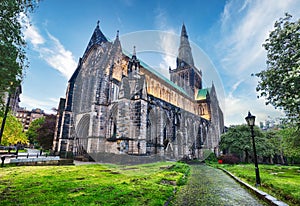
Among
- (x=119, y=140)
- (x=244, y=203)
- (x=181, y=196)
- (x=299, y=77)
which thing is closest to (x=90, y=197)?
(x=181, y=196)

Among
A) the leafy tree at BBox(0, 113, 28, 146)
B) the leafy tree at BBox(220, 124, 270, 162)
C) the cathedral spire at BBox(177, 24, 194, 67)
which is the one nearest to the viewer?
the leafy tree at BBox(0, 113, 28, 146)

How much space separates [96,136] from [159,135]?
7.61m

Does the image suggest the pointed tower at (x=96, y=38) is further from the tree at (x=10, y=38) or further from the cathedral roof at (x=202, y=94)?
the cathedral roof at (x=202, y=94)

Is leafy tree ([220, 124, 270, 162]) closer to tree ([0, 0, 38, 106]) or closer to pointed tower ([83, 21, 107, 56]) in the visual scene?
pointed tower ([83, 21, 107, 56])

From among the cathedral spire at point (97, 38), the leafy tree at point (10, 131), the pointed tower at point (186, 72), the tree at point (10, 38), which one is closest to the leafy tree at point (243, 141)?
the pointed tower at point (186, 72)

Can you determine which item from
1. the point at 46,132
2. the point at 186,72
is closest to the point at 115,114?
the point at 46,132

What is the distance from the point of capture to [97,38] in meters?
23.5

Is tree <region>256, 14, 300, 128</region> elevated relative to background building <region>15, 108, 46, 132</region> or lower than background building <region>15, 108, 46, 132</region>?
lower

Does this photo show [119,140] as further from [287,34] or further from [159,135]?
[287,34]

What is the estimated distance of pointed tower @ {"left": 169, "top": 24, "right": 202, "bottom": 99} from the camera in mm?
47281

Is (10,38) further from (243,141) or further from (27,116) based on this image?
(27,116)

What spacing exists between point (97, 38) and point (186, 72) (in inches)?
1236

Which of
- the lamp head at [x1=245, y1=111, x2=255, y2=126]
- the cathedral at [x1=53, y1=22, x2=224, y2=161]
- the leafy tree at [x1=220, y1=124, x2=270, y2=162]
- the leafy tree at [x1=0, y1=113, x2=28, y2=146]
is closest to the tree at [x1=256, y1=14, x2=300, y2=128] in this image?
the lamp head at [x1=245, y1=111, x2=255, y2=126]

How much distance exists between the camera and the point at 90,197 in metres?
4.71
